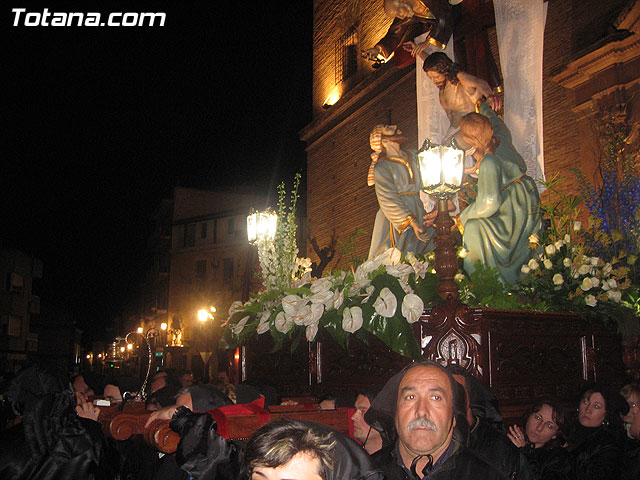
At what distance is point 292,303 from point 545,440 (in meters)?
2.48

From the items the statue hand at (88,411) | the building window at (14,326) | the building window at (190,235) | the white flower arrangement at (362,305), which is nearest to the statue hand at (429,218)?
the white flower arrangement at (362,305)

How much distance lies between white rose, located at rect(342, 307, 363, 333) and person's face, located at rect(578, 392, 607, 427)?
1847 mm

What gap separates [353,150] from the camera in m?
18.4

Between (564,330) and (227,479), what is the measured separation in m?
3.70

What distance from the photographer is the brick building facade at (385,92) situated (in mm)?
10570

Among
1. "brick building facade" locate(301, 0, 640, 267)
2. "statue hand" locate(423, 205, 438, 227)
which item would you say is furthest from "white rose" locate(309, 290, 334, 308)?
"brick building facade" locate(301, 0, 640, 267)

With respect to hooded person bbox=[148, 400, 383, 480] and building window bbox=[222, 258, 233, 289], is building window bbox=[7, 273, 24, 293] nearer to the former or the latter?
building window bbox=[222, 258, 233, 289]

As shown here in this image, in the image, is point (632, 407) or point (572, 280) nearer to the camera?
point (632, 407)

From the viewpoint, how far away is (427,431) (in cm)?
308

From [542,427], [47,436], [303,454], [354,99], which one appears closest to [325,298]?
[542,427]

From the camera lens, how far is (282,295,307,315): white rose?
616cm

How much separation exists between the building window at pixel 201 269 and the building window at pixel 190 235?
157 cm

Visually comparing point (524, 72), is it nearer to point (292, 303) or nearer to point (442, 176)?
point (442, 176)

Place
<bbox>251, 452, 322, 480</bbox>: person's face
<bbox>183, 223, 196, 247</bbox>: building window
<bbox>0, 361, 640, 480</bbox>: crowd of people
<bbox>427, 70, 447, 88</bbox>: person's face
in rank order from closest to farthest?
1. <bbox>251, 452, 322, 480</bbox>: person's face
2. <bbox>0, 361, 640, 480</bbox>: crowd of people
3. <bbox>427, 70, 447, 88</bbox>: person's face
4. <bbox>183, 223, 196, 247</bbox>: building window
